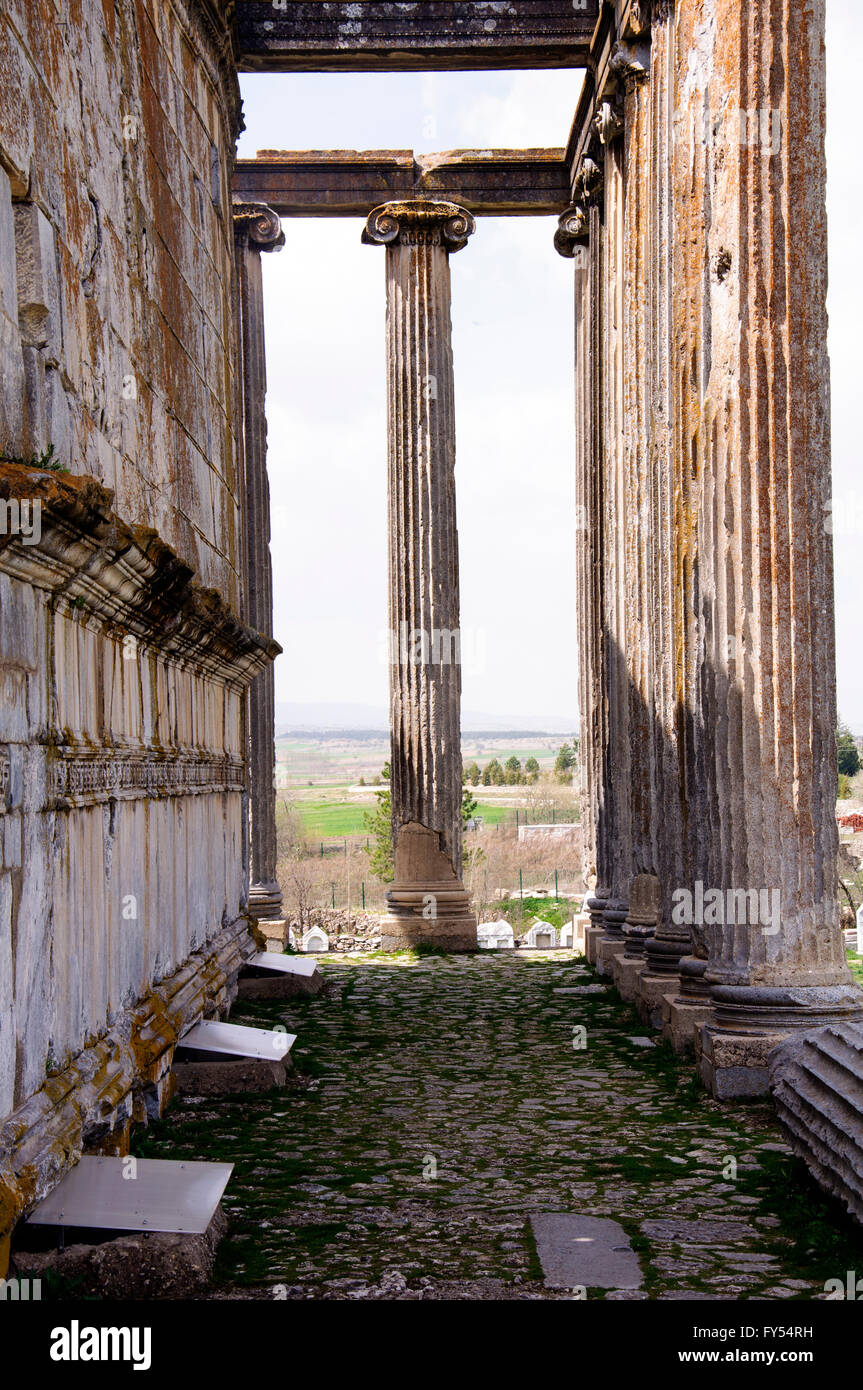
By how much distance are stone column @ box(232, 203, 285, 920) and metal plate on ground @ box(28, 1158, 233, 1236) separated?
1197cm

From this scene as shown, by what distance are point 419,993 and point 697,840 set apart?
5.46m

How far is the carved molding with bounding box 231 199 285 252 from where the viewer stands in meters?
17.4

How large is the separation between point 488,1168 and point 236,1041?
240cm

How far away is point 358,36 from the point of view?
15.5 metres

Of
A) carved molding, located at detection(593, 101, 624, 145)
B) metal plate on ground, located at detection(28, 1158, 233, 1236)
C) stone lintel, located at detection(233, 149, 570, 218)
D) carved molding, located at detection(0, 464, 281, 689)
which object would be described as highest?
stone lintel, located at detection(233, 149, 570, 218)

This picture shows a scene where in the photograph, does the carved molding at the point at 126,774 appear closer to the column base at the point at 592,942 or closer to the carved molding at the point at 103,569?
the carved molding at the point at 103,569

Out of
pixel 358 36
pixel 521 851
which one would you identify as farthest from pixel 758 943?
pixel 521 851

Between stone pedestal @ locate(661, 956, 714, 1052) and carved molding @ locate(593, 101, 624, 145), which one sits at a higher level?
carved molding @ locate(593, 101, 624, 145)

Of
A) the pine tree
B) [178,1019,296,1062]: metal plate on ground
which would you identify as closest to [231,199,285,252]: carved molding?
[178,1019,296,1062]: metal plate on ground

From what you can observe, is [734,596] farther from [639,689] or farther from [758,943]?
[639,689]

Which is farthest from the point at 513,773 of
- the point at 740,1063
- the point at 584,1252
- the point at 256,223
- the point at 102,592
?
the point at 584,1252

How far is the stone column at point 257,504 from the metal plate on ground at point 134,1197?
11967 mm

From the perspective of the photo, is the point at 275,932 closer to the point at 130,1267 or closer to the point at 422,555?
the point at 422,555

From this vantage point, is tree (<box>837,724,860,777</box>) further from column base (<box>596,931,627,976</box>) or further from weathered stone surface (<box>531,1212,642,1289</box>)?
weathered stone surface (<box>531,1212,642,1289</box>)
